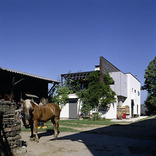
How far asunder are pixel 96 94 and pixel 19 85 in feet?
35.6

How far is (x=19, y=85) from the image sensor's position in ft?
47.8

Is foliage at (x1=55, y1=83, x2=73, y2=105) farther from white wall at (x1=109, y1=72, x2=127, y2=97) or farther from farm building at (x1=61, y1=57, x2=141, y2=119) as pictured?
white wall at (x1=109, y1=72, x2=127, y2=97)

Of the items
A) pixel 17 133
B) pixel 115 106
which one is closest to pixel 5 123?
pixel 17 133

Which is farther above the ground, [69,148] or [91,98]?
[91,98]

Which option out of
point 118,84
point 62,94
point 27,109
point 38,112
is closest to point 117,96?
point 118,84

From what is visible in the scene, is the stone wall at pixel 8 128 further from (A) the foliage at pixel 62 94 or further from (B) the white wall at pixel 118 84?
(B) the white wall at pixel 118 84

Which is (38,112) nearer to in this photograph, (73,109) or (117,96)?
(73,109)

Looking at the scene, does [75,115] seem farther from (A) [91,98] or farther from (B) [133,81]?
(B) [133,81]

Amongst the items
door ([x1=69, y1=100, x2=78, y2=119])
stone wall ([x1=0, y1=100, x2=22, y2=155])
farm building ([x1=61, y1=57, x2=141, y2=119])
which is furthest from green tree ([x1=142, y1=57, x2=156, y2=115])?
stone wall ([x1=0, y1=100, x2=22, y2=155])

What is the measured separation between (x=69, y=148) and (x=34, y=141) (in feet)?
6.39

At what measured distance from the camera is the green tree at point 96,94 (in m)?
23.1

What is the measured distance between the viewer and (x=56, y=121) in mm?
9297

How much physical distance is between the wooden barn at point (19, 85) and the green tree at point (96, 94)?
25.7ft

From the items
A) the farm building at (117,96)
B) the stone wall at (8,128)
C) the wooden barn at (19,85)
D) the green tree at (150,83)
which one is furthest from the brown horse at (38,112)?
the green tree at (150,83)
